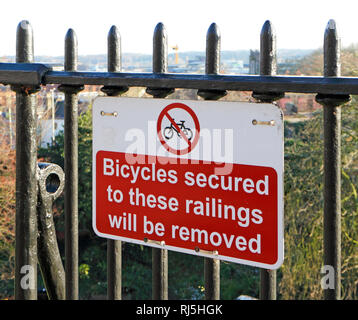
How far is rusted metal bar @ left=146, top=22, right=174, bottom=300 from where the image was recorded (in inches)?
69.9

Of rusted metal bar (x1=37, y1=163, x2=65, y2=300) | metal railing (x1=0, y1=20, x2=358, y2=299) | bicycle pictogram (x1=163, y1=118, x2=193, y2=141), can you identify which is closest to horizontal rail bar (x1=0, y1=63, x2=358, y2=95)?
metal railing (x1=0, y1=20, x2=358, y2=299)

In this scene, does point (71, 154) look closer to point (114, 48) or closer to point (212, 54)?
point (114, 48)

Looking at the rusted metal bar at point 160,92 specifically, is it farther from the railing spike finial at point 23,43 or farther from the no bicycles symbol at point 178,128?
the railing spike finial at point 23,43

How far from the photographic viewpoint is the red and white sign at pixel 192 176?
5.13ft

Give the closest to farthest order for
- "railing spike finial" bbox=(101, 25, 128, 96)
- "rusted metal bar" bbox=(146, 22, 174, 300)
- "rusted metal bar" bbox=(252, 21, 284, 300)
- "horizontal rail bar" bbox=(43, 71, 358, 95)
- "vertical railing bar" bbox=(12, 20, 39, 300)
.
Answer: "horizontal rail bar" bbox=(43, 71, 358, 95)
"rusted metal bar" bbox=(252, 21, 284, 300)
"rusted metal bar" bbox=(146, 22, 174, 300)
"railing spike finial" bbox=(101, 25, 128, 96)
"vertical railing bar" bbox=(12, 20, 39, 300)

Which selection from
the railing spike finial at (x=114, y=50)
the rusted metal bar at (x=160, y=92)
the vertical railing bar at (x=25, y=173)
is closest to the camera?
the rusted metal bar at (x=160, y=92)

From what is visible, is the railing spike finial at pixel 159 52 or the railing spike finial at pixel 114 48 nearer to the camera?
the railing spike finial at pixel 159 52

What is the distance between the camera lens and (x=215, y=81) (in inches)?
64.6

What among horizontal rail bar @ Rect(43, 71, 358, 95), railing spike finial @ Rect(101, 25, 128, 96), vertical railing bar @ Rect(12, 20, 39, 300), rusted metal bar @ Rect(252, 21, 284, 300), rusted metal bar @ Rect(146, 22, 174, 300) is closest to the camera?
horizontal rail bar @ Rect(43, 71, 358, 95)

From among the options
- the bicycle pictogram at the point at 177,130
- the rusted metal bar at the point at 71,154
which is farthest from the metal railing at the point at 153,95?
the bicycle pictogram at the point at 177,130

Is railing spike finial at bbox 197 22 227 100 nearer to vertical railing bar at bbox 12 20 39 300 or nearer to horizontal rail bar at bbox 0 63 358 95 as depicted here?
horizontal rail bar at bbox 0 63 358 95

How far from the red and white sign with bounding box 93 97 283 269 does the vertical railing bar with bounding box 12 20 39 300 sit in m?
0.28

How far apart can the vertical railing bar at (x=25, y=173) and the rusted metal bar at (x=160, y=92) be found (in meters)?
0.46

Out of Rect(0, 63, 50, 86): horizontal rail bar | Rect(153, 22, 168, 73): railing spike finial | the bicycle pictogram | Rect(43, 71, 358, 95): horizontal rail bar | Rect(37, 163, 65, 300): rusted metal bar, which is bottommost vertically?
Rect(37, 163, 65, 300): rusted metal bar
